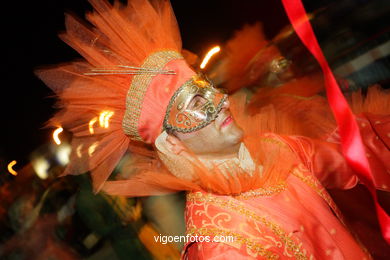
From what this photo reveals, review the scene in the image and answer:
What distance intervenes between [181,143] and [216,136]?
0.24 m

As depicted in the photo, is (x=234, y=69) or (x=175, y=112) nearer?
(x=175, y=112)

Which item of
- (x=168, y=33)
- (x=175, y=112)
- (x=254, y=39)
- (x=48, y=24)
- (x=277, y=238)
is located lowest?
(x=277, y=238)

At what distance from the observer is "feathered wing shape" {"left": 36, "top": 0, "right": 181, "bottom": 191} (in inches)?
69.0

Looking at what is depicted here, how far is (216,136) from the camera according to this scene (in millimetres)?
1742

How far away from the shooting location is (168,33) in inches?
74.7

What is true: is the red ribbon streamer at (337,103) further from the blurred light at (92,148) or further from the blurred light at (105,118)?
the blurred light at (92,148)

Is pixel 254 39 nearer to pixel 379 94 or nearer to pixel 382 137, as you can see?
pixel 379 94

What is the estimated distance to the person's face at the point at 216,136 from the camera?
1740 mm

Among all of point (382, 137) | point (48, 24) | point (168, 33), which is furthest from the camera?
point (48, 24)

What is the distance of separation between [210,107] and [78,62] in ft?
3.04

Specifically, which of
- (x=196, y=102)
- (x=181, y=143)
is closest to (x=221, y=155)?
(x=181, y=143)

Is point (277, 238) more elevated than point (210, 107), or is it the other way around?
point (210, 107)

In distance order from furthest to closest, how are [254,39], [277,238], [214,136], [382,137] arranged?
[254,39] < [214,136] < [382,137] < [277,238]

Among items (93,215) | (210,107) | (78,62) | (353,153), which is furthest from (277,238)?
(93,215)
